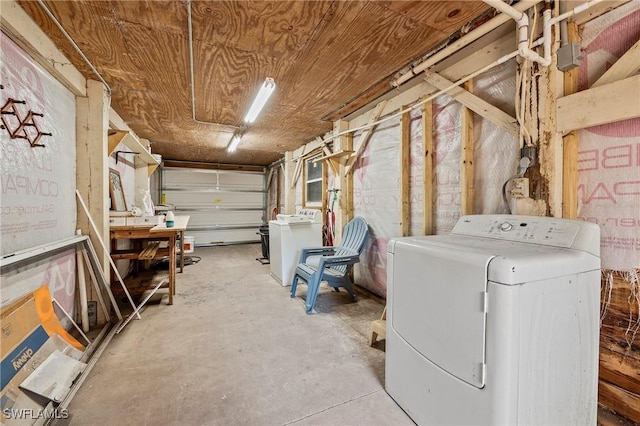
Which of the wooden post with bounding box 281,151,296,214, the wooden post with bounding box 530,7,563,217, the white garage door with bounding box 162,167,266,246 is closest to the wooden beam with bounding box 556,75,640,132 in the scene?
the wooden post with bounding box 530,7,563,217

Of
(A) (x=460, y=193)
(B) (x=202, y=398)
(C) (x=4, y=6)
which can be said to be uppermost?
(C) (x=4, y=6)

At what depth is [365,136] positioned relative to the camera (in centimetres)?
324

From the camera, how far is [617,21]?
4.38 ft

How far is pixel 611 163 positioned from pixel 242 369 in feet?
8.07

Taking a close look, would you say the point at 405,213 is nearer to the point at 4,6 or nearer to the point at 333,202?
the point at 333,202

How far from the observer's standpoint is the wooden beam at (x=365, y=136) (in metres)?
2.97

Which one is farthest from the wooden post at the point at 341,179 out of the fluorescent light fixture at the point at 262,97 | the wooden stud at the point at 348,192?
the fluorescent light fixture at the point at 262,97

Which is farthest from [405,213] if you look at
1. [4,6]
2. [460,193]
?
[4,6]

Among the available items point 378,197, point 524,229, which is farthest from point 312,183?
point 524,229

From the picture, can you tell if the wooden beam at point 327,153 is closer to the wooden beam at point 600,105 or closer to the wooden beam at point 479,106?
the wooden beam at point 479,106

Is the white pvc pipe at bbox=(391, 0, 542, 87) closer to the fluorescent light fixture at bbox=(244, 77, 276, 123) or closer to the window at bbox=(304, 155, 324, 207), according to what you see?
the fluorescent light fixture at bbox=(244, 77, 276, 123)

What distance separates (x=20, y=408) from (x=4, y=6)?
2096mm

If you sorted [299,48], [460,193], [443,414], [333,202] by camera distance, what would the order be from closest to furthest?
[443,414]
[299,48]
[460,193]
[333,202]

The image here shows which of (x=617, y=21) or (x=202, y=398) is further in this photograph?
(x=202, y=398)
